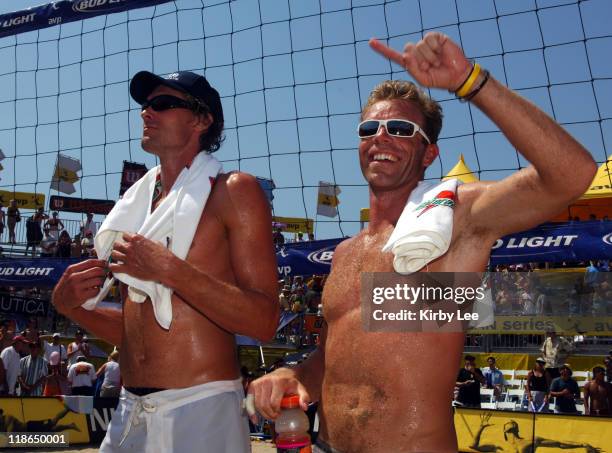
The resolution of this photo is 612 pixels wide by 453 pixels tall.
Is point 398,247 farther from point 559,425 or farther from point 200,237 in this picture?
point 559,425

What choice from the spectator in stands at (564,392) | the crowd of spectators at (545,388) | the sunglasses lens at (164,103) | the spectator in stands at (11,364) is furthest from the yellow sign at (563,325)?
the sunglasses lens at (164,103)

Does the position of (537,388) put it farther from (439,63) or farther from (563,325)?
(439,63)

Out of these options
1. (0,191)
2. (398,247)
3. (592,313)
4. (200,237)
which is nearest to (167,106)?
(200,237)

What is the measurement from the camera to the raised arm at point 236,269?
2.02 meters

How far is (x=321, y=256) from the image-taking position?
822cm

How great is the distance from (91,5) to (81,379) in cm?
493

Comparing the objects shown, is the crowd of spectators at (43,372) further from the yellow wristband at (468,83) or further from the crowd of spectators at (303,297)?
the yellow wristband at (468,83)

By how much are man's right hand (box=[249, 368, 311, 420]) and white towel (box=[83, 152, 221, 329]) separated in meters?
0.37

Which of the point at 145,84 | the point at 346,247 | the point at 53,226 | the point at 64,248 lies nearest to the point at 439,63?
the point at 346,247

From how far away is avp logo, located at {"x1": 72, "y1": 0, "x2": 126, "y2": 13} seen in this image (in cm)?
935

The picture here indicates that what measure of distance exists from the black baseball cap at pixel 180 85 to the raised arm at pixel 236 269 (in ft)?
1.12

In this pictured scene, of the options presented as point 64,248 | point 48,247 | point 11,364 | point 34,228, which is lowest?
point 11,364

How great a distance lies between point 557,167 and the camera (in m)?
1.72

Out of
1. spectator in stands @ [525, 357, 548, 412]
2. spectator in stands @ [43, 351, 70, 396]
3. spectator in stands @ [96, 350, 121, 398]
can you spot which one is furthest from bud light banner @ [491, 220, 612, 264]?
spectator in stands @ [43, 351, 70, 396]
